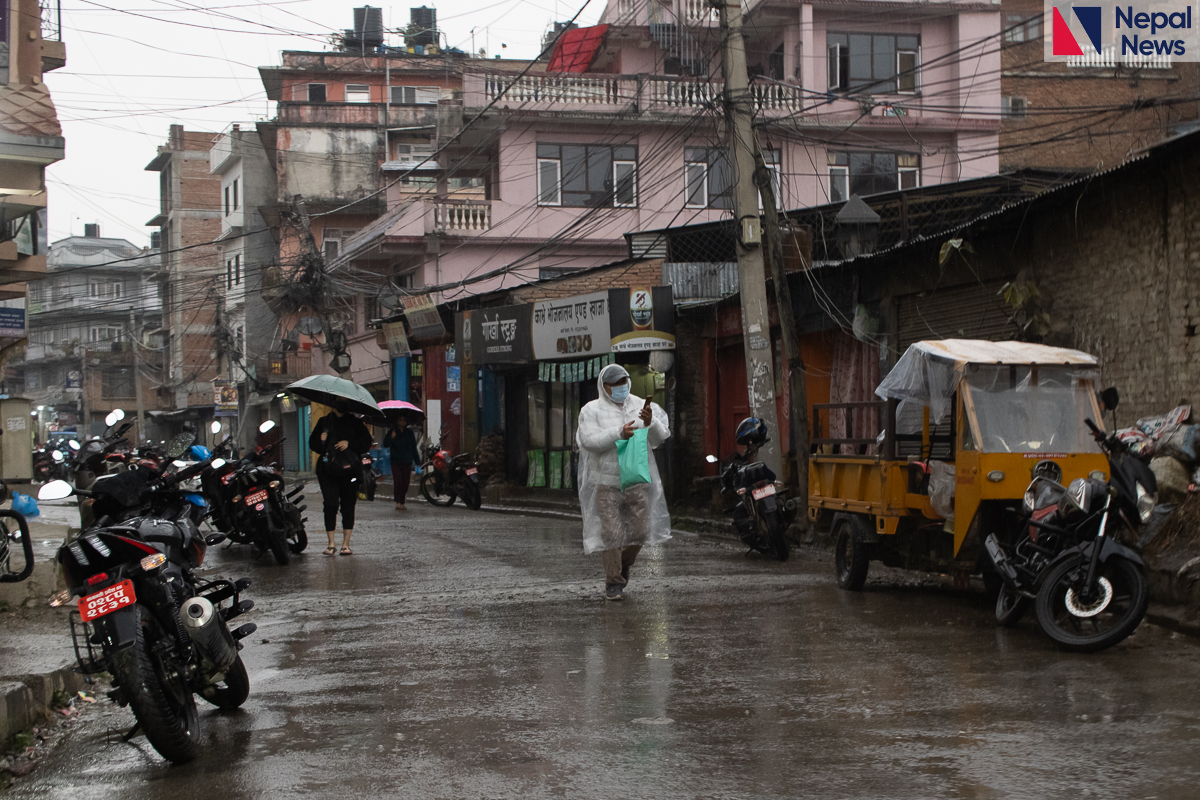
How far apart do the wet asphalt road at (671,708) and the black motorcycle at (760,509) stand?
9.34 feet

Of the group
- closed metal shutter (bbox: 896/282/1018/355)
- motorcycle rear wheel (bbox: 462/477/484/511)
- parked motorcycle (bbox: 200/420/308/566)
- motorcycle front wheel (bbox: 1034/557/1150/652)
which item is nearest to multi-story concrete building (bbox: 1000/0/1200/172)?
motorcycle rear wheel (bbox: 462/477/484/511)

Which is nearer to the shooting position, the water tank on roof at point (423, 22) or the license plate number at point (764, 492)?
the license plate number at point (764, 492)

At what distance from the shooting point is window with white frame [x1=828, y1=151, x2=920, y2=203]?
32.7 m

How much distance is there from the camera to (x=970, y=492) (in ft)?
28.9

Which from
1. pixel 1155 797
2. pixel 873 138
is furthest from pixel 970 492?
pixel 873 138

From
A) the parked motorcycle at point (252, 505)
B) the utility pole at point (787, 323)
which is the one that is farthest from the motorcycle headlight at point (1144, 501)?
the parked motorcycle at point (252, 505)

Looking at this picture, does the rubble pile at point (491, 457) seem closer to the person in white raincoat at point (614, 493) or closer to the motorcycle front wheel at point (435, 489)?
the motorcycle front wheel at point (435, 489)

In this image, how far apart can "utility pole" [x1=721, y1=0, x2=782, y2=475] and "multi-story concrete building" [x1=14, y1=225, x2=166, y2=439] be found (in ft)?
202

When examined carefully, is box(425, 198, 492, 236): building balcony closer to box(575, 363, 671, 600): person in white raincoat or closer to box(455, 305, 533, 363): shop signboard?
box(455, 305, 533, 363): shop signboard

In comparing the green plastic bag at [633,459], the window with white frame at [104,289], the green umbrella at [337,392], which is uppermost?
the window with white frame at [104,289]

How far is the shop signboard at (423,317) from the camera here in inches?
1265

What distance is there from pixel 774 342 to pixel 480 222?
16081 millimetres

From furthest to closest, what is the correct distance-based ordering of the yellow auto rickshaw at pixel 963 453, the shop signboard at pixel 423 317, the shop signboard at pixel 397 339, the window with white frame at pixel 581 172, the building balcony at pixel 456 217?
1. the shop signboard at pixel 397 339
2. the building balcony at pixel 456 217
3. the window with white frame at pixel 581 172
4. the shop signboard at pixel 423 317
5. the yellow auto rickshaw at pixel 963 453

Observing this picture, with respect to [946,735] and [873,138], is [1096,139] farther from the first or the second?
[946,735]
